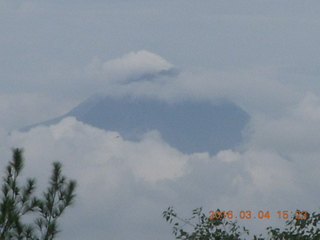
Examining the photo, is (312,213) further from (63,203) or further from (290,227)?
(63,203)

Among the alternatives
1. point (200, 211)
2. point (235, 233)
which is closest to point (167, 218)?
point (200, 211)

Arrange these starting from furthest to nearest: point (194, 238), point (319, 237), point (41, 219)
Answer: point (41, 219)
point (194, 238)
point (319, 237)

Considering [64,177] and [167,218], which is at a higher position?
[64,177]

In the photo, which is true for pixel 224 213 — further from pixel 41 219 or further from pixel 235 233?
pixel 41 219

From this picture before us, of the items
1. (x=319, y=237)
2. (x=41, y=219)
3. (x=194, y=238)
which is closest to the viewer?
(x=319, y=237)

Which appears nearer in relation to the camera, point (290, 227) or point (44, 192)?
point (290, 227)

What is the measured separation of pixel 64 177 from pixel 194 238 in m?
11.4

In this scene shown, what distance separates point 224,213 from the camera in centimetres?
995

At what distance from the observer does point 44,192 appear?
20.1 m

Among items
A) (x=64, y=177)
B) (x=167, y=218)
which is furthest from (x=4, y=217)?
(x=167, y=218)

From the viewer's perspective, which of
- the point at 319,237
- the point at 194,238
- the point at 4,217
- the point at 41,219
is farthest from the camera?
the point at 41,219

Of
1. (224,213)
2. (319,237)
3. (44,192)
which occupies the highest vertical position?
(44,192)

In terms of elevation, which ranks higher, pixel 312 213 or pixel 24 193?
pixel 24 193

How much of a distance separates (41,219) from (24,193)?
116 centimetres
